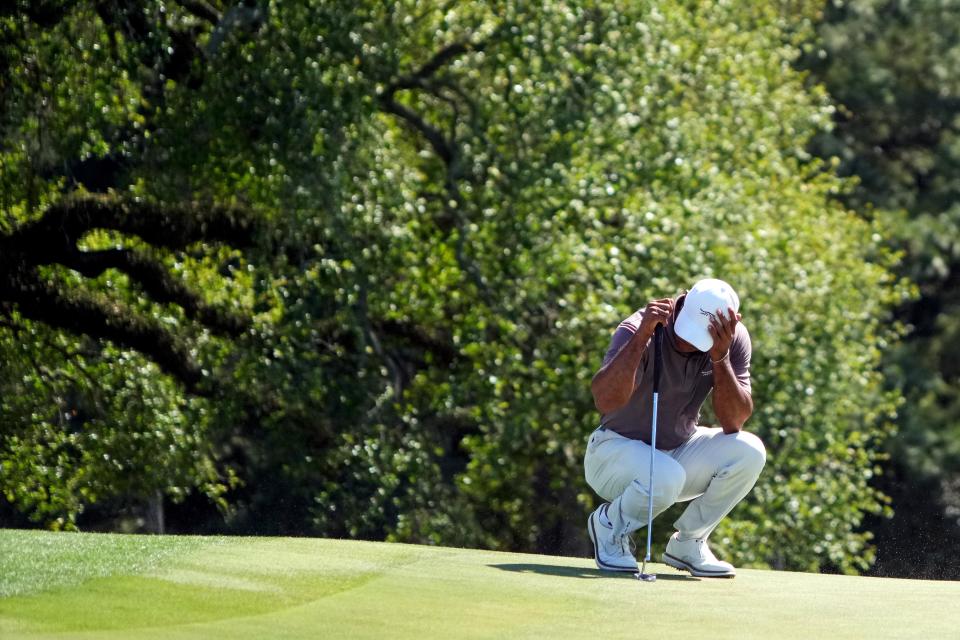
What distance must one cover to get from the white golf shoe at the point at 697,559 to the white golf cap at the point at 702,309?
1.02 m

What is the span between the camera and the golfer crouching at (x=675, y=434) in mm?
7285

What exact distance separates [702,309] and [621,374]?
439mm

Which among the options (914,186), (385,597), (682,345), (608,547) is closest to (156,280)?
(608,547)

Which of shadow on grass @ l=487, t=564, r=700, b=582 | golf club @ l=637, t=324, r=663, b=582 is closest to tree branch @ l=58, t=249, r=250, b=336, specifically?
shadow on grass @ l=487, t=564, r=700, b=582

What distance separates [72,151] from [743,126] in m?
7.78

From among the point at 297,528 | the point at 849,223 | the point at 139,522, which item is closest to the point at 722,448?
the point at 849,223

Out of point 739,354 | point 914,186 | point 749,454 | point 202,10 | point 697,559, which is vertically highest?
point 914,186

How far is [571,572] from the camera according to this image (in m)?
7.52

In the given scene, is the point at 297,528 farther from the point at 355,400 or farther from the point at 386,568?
the point at 386,568

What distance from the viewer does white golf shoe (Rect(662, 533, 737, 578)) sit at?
7.77 meters

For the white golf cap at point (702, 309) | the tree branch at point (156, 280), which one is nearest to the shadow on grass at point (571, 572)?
the white golf cap at point (702, 309)

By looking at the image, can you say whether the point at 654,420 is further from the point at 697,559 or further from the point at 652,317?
the point at 697,559

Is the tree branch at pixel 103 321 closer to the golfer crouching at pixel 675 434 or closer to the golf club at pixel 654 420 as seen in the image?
→ the golfer crouching at pixel 675 434

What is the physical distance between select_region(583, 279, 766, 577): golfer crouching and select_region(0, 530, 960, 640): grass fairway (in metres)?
0.20
